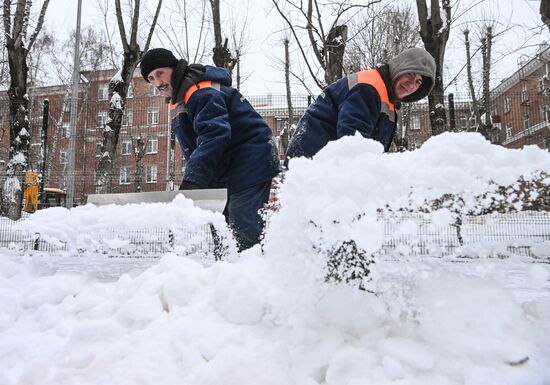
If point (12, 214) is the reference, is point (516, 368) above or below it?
below

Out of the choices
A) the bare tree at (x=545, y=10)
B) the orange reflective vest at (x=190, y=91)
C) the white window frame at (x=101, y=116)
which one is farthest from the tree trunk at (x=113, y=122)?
the bare tree at (x=545, y=10)

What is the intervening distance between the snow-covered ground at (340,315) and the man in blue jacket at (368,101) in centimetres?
80

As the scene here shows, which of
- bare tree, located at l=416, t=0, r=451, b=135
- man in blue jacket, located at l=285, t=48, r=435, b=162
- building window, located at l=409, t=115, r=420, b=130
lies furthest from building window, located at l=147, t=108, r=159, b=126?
man in blue jacket, located at l=285, t=48, r=435, b=162

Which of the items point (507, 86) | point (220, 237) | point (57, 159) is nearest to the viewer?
point (220, 237)

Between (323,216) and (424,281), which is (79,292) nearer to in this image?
(323,216)

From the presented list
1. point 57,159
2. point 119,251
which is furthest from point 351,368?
point 57,159

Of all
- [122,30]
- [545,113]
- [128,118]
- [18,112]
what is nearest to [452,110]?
[545,113]

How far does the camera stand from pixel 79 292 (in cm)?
199

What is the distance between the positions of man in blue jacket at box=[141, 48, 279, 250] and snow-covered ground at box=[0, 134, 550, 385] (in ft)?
3.77

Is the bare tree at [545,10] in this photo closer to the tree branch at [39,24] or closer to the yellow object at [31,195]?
the yellow object at [31,195]

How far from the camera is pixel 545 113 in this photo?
28.6 feet

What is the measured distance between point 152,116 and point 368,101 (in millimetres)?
10714

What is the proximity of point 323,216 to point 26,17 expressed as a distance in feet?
32.6

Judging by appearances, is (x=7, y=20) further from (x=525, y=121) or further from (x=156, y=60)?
(x=525, y=121)
